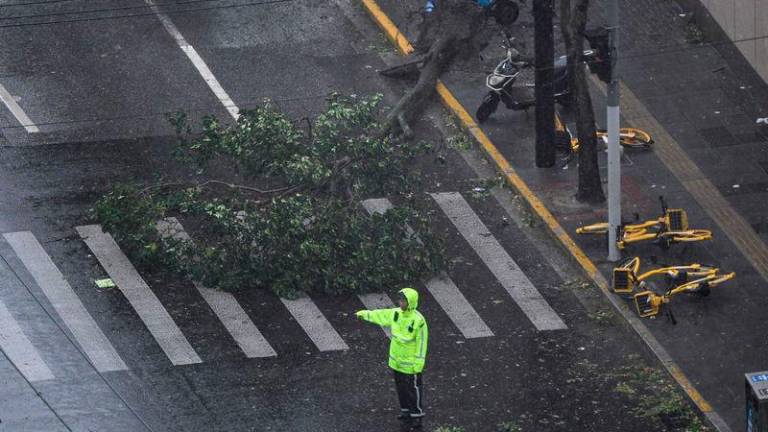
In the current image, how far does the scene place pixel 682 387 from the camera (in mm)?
17516

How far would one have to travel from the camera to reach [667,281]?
19.5 meters

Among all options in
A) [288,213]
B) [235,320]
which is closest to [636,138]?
[288,213]

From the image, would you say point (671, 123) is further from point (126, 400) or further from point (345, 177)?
point (126, 400)

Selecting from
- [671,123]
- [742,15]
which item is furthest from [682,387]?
[742,15]

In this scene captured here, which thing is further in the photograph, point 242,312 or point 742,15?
point 742,15

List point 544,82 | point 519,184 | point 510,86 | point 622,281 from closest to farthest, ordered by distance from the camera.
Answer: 1. point 622,281
2. point 544,82
3. point 519,184
4. point 510,86

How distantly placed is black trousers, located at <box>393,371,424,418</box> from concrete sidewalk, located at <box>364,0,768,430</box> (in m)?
3.13

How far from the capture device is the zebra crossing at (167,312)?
18250mm

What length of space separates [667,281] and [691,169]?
11.4 ft

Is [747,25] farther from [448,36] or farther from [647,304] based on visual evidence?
[647,304]

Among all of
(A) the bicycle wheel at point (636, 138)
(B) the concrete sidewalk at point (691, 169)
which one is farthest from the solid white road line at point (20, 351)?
(A) the bicycle wheel at point (636, 138)

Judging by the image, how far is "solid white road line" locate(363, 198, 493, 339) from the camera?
1905 centimetres

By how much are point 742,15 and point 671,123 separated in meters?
2.59

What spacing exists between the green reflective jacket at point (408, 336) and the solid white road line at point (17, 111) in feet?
29.8
